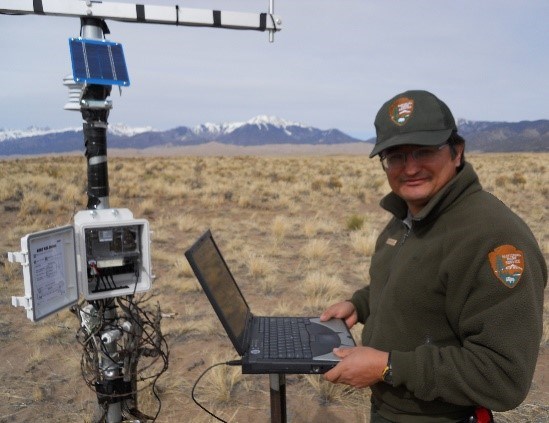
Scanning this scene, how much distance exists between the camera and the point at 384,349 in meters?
1.77

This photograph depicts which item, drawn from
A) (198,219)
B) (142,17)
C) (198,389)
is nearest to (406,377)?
(142,17)

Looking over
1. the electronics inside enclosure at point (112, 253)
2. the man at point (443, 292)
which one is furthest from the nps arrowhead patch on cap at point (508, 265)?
the electronics inside enclosure at point (112, 253)

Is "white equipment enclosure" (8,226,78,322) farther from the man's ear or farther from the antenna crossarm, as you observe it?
the man's ear

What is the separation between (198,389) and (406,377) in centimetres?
285

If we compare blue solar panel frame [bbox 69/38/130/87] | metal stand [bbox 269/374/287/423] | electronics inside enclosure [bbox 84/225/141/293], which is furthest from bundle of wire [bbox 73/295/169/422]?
blue solar panel frame [bbox 69/38/130/87]

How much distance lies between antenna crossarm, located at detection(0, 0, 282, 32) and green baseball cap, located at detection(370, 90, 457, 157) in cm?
99

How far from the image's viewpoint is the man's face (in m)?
1.69

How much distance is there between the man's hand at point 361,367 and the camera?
5.32ft

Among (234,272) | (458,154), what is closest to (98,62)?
(458,154)

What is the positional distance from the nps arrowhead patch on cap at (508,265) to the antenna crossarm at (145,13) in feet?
5.09

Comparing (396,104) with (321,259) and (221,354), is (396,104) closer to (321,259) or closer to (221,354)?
(221,354)

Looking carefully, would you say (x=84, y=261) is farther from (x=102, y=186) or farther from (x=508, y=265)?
(x=508, y=265)

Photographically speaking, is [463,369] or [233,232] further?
[233,232]

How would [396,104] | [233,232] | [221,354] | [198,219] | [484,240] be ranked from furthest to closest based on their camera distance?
[198,219]
[233,232]
[221,354]
[396,104]
[484,240]
